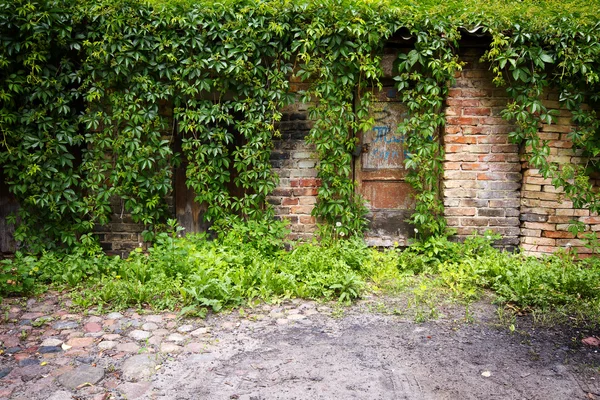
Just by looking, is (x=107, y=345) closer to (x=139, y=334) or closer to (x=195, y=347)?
(x=139, y=334)

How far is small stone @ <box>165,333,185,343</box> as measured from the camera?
Result: 3.27 meters

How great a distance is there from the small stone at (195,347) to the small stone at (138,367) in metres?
0.23

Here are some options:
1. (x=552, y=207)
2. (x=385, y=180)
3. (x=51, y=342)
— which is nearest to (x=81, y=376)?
(x=51, y=342)

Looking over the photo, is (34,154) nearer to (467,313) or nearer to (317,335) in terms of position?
(317,335)

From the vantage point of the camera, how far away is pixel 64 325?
140 inches

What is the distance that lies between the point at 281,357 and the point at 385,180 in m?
2.88

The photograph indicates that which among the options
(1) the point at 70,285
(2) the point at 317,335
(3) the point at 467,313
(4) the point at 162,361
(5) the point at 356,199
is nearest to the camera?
(4) the point at 162,361

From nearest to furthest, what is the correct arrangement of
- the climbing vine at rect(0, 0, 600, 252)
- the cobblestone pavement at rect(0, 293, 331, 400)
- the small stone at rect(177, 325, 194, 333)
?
the cobblestone pavement at rect(0, 293, 331, 400), the small stone at rect(177, 325, 194, 333), the climbing vine at rect(0, 0, 600, 252)

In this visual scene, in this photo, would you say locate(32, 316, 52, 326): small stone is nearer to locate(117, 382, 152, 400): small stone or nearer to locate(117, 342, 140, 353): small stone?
locate(117, 342, 140, 353): small stone

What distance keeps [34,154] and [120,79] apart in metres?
1.21

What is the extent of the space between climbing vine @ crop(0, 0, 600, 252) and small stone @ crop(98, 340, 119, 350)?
206 cm

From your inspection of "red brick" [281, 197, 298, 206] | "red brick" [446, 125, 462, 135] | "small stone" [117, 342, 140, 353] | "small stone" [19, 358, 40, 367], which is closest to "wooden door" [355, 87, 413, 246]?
"red brick" [446, 125, 462, 135]

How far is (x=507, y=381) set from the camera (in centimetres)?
274

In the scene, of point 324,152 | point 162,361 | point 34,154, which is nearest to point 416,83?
point 324,152
